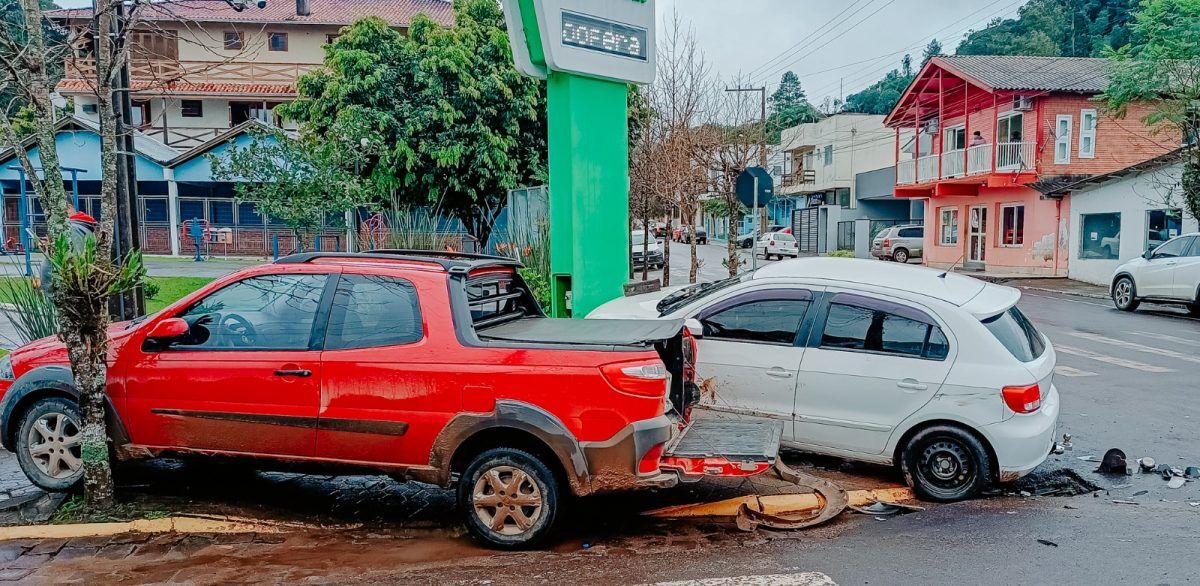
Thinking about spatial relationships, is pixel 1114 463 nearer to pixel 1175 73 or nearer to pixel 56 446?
pixel 56 446

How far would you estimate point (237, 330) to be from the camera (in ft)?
18.4

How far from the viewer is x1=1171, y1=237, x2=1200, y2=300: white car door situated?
1652cm

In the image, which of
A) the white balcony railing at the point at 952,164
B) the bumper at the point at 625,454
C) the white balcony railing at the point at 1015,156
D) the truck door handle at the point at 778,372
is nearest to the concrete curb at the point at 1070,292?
the white balcony railing at the point at 1015,156

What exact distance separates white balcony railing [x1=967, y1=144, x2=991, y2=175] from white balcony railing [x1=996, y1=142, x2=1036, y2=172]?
0.40 meters

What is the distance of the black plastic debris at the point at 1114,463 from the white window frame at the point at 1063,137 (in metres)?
26.2

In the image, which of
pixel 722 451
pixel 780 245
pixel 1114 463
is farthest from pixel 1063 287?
pixel 722 451

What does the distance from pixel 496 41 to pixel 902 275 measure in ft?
50.4

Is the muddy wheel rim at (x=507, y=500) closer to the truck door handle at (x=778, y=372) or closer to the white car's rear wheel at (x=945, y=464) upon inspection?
the truck door handle at (x=778, y=372)

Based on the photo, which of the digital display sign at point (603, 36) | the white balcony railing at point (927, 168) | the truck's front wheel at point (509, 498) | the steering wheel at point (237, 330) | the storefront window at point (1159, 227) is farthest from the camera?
the white balcony railing at point (927, 168)

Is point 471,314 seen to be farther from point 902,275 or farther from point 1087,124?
point 1087,124

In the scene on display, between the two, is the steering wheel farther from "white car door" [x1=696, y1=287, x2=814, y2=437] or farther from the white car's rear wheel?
the white car's rear wheel

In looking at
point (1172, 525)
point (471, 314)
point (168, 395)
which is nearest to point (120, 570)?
point (168, 395)

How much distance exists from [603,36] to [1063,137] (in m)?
25.3

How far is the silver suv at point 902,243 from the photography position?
39031 mm
